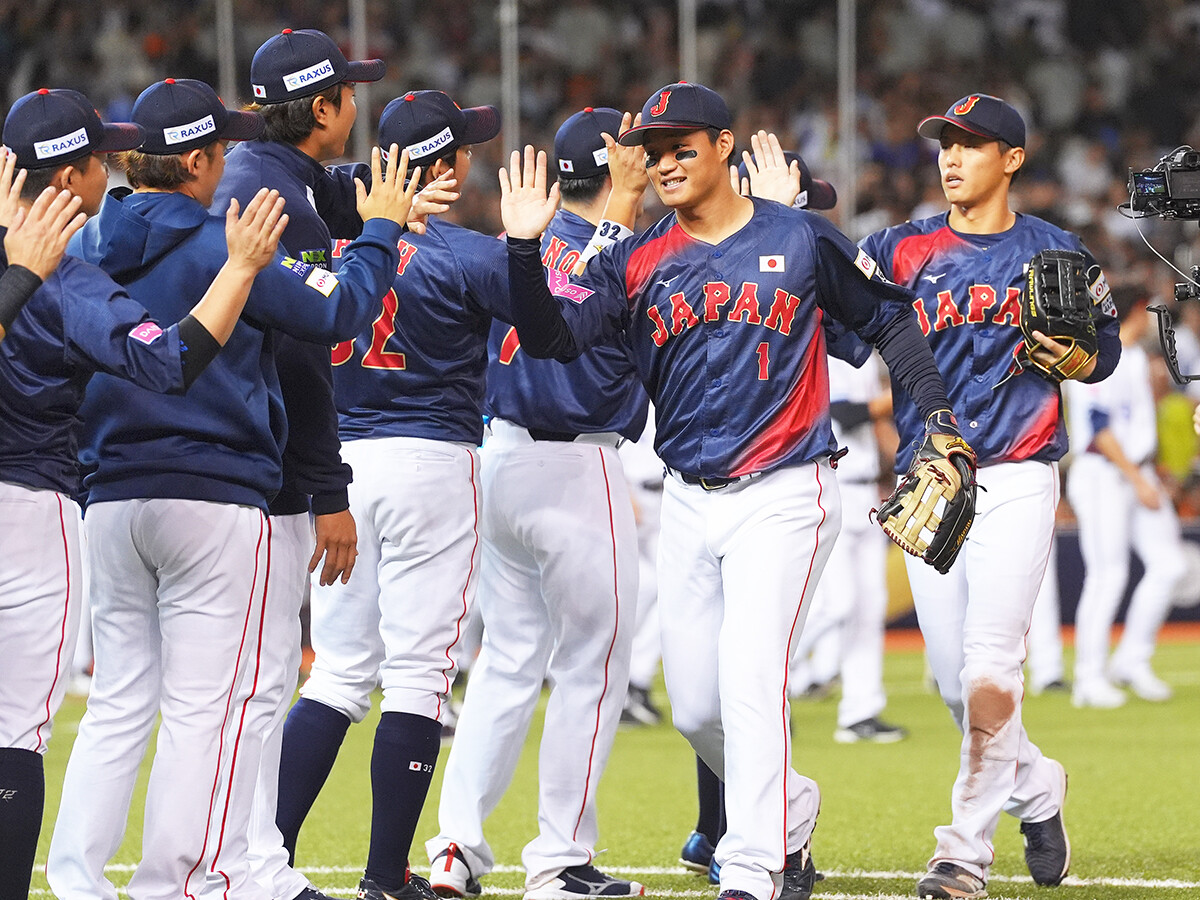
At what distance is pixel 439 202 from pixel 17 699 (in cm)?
193

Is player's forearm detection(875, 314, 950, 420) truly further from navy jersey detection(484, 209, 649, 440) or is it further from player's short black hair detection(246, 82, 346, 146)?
player's short black hair detection(246, 82, 346, 146)

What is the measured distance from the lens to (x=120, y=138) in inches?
173

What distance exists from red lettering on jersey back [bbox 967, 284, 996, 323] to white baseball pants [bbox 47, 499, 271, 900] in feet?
8.20

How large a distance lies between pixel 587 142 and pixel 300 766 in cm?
233

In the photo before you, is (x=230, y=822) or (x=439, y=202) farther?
(x=439, y=202)

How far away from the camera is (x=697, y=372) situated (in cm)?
500

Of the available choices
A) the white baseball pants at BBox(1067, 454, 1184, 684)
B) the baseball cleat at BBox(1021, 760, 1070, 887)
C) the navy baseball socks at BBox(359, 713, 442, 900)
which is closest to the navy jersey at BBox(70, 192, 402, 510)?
the navy baseball socks at BBox(359, 713, 442, 900)

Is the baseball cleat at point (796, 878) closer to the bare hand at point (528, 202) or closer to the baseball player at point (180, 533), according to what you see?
the baseball player at point (180, 533)

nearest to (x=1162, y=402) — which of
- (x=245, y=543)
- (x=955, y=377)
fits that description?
(x=955, y=377)

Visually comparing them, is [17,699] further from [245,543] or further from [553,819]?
[553,819]

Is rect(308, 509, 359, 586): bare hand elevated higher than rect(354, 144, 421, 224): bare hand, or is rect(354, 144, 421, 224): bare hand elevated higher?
rect(354, 144, 421, 224): bare hand

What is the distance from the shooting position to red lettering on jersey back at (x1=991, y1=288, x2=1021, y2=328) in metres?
5.59

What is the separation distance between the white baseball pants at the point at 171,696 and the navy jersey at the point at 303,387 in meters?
0.37

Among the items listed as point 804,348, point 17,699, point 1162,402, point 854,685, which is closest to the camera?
point 17,699
